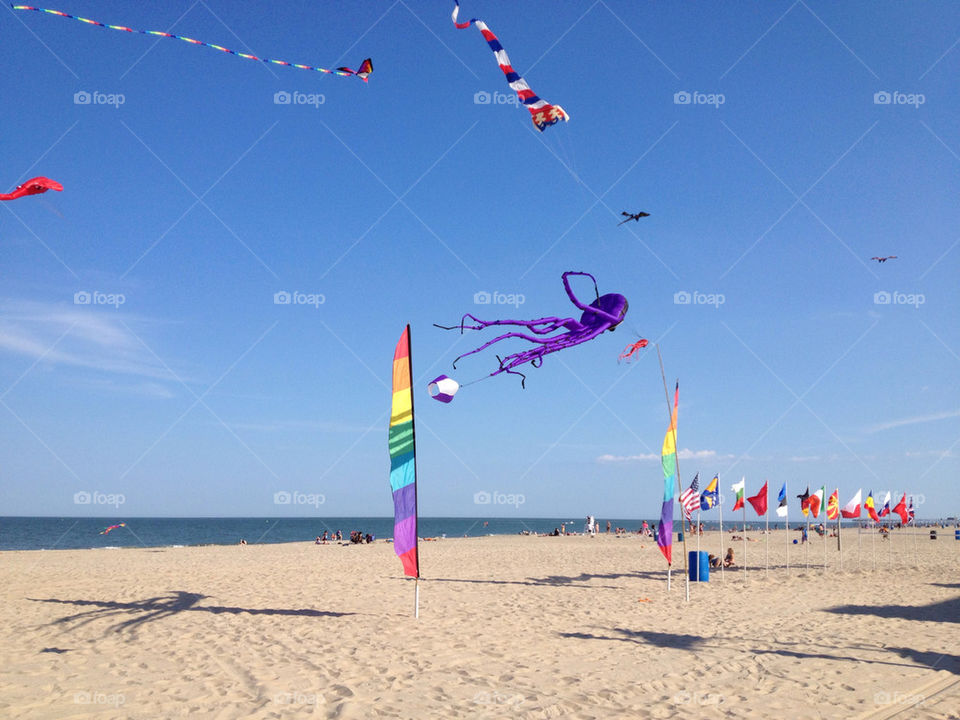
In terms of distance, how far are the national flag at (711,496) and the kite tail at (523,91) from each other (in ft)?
50.7

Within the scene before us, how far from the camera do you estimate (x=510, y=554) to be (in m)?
26.6

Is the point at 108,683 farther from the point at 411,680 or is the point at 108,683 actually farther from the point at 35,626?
the point at 35,626

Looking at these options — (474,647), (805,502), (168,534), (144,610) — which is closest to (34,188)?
(474,647)

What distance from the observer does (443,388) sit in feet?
26.0

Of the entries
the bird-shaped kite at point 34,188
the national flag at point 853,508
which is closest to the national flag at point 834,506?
the national flag at point 853,508

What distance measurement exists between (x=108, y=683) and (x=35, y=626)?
444 centimetres

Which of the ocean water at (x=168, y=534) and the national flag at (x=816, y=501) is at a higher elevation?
the national flag at (x=816, y=501)

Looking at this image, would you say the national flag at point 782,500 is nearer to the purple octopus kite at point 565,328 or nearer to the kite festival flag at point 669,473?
the kite festival flag at point 669,473

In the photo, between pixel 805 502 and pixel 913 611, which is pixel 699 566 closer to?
pixel 913 611

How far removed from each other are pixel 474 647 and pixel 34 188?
7886 mm

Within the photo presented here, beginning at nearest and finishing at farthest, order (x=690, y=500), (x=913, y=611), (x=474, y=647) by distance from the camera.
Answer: (x=474, y=647)
(x=913, y=611)
(x=690, y=500)

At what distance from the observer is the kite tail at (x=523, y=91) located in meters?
7.00

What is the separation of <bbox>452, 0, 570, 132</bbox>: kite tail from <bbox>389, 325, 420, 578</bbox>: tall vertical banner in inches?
211

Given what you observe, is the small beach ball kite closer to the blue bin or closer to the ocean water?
the blue bin
